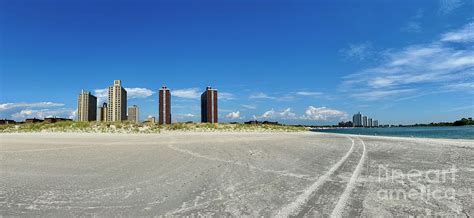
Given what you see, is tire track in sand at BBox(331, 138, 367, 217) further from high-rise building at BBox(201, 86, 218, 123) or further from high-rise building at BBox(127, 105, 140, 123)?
high-rise building at BBox(127, 105, 140, 123)

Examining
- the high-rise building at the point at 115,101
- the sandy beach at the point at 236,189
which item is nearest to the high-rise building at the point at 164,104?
the high-rise building at the point at 115,101

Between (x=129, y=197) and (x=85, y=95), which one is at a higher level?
(x=85, y=95)

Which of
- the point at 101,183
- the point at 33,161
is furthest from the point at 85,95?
the point at 101,183

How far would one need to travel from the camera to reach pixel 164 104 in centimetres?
9731

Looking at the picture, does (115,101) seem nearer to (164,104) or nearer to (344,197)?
(164,104)

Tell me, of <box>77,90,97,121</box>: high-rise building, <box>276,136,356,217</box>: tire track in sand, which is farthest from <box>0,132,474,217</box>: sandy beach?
<box>77,90,97,121</box>: high-rise building

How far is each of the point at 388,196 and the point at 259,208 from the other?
2685mm

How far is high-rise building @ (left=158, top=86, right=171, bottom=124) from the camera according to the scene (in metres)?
96.6

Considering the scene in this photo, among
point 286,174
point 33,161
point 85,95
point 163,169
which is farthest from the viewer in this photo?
point 85,95

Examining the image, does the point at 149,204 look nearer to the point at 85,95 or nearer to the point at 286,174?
the point at 286,174

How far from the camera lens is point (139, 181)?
311 inches

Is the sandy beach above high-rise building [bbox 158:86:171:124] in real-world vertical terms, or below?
below

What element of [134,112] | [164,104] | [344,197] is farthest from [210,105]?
[344,197]

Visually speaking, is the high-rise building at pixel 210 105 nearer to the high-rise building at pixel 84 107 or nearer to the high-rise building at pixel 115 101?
the high-rise building at pixel 115 101
